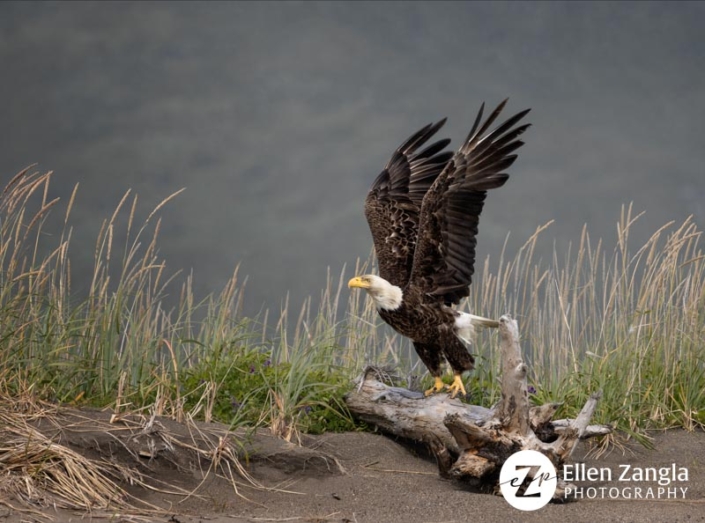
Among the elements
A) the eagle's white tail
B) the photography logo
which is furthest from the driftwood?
the eagle's white tail

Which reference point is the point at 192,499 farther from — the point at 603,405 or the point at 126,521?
the point at 603,405

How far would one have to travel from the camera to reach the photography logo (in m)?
3.59

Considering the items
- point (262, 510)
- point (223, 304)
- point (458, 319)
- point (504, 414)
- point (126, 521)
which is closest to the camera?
point (126, 521)

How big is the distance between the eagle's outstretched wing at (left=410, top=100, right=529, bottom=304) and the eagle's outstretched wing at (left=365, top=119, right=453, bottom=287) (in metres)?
0.27

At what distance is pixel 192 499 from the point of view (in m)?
3.47

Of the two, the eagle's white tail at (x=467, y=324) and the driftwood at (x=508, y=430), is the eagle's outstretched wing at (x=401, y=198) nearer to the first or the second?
the eagle's white tail at (x=467, y=324)

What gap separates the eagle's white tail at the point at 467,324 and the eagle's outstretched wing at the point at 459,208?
0.18m

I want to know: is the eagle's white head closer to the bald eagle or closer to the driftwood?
the bald eagle

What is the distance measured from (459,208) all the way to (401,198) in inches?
31.5

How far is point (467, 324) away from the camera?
4480 millimetres

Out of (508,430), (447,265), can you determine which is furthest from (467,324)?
(508,430)

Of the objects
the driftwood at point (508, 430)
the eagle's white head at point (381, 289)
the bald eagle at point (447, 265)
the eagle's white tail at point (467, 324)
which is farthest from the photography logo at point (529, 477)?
the eagle's white head at point (381, 289)

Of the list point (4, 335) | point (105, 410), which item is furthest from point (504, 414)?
point (4, 335)

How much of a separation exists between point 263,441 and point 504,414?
1.21 m
